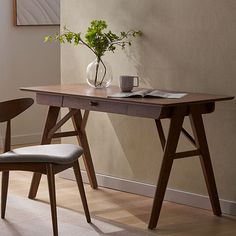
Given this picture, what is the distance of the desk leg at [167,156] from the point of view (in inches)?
141

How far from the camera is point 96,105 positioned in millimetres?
3824

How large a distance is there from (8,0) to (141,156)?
2348 mm

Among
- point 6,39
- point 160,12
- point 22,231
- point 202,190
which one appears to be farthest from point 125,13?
point 6,39

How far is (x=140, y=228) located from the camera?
3.61 meters

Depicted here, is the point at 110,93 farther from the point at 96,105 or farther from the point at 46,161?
the point at 46,161

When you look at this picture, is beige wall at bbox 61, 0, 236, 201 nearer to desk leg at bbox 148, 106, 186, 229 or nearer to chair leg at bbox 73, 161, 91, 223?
desk leg at bbox 148, 106, 186, 229

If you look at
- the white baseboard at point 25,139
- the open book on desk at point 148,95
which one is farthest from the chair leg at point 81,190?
the white baseboard at point 25,139

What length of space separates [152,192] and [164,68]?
0.77m

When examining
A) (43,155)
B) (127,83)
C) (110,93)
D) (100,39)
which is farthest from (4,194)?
(100,39)

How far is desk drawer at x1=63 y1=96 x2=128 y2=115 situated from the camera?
3.69 meters

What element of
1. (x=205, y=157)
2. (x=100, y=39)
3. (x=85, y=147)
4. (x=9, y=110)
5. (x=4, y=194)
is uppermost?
(x=100, y=39)

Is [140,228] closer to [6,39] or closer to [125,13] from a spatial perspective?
[125,13]

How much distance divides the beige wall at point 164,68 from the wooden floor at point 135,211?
0.17 m

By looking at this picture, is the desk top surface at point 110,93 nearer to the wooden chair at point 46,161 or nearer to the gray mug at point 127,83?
the gray mug at point 127,83
